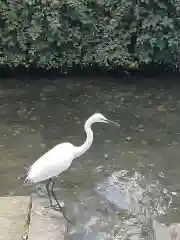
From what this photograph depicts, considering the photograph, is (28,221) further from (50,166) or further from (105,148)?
(105,148)

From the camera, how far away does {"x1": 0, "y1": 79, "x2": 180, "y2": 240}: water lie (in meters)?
5.66

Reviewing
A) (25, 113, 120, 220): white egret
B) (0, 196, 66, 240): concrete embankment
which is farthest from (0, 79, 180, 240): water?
(25, 113, 120, 220): white egret

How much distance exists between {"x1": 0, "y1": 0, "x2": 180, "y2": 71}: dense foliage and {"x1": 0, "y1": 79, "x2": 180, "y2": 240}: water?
41cm

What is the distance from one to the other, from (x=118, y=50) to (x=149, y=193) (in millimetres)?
3434

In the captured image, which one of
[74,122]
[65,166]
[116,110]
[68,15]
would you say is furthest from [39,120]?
[65,166]

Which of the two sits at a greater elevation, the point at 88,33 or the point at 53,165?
the point at 88,33

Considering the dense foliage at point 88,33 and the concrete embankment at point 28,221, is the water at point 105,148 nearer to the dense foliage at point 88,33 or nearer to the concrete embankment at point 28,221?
the concrete embankment at point 28,221

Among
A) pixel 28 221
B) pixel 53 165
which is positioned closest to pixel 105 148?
pixel 53 165

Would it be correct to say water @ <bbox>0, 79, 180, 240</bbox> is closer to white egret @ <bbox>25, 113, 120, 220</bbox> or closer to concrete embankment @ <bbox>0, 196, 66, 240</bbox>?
concrete embankment @ <bbox>0, 196, 66, 240</bbox>

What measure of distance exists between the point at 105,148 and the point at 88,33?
2.51m

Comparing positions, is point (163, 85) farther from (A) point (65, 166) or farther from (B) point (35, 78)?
(A) point (65, 166)

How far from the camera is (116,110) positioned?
8.16 m

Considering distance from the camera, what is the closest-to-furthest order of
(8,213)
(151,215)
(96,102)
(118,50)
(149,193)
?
(8,213), (151,215), (149,193), (96,102), (118,50)

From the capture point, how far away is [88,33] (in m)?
9.00
